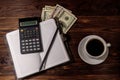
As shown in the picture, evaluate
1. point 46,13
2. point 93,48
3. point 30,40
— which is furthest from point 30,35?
point 93,48

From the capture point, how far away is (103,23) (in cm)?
110

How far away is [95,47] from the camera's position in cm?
101

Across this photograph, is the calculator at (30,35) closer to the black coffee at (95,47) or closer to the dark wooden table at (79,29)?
the dark wooden table at (79,29)

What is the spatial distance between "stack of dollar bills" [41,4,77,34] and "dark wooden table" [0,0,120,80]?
0.06 feet

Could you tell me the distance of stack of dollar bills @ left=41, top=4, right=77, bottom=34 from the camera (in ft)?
3.57

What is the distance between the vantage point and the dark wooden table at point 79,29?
1037mm

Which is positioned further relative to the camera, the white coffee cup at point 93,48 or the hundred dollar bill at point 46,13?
the hundred dollar bill at point 46,13

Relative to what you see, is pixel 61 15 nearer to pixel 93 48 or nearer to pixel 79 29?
pixel 79 29

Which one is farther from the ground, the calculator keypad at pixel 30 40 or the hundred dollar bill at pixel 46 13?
the hundred dollar bill at pixel 46 13

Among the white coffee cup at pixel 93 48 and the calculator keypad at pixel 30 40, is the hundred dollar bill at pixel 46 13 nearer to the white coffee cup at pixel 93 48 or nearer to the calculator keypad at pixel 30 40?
the calculator keypad at pixel 30 40

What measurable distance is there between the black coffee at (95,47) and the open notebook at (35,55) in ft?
0.31

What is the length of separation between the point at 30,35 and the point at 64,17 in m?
0.17

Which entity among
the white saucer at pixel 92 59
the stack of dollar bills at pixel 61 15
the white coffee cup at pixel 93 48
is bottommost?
the white saucer at pixel 92 59

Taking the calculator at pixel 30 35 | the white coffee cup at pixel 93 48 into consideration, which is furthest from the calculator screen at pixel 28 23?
the white coffee cup at pixel 93 48
